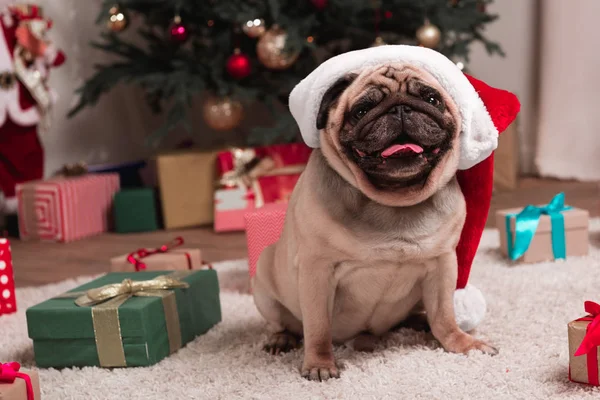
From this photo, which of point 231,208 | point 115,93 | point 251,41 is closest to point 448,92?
point 231,208

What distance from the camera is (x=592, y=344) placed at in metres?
1.11

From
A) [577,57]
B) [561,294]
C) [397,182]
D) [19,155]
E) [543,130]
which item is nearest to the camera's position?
[397,182]

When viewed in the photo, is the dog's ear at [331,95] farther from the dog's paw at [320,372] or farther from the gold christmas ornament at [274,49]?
the gold christmas ornament at [274,49]

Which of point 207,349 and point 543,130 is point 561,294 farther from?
point 543,130

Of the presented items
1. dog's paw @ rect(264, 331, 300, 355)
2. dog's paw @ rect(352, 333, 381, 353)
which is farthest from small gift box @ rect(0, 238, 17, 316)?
dog's paw @ rect(352, 333, 381, 353)

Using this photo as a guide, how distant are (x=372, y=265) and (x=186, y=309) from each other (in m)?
0.48

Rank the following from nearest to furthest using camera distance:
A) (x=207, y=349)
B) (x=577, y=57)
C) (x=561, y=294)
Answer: (x=207, y=349)
(x=561, y=294)
(x=577, y=57)

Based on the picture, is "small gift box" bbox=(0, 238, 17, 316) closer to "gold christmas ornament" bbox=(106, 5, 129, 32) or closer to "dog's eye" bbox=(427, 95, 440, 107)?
"dog's eye" bbox=(427, 95, 440, 107)

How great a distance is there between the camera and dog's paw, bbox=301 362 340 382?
1.29m

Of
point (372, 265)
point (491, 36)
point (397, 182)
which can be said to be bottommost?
point (372, 265)

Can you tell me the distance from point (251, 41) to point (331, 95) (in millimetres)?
1979

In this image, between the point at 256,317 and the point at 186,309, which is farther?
the point at 256,317

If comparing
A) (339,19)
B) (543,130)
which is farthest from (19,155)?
(543,130)

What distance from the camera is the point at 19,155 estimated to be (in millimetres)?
3254
